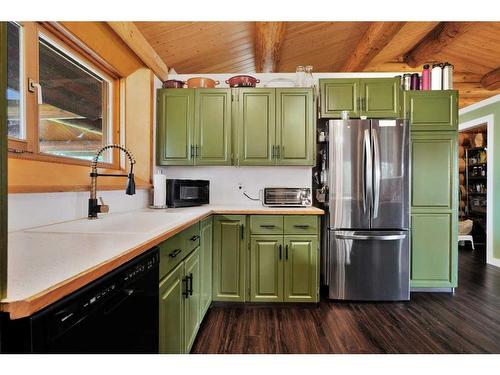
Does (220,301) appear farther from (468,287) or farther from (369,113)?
(468,287)

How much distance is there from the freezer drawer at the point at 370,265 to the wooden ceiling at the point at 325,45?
1.99 m

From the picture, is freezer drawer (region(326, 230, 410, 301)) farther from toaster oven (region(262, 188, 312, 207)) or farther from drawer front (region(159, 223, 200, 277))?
drawer front (region(159, 223, 200, 277))

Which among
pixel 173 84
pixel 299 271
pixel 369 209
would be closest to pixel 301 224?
pixel 299 271

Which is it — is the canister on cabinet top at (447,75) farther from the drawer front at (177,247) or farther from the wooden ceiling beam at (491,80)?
the drawer front at (177,247)

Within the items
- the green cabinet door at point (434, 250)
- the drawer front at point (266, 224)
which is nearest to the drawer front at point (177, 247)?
the drawer front at point (266, 224)

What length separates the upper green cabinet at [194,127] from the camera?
2.76 meters

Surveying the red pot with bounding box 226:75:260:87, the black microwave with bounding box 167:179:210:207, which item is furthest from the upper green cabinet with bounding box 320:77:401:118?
the black microwave with bounding box 167:179:210:207

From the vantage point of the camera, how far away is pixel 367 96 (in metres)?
2.69

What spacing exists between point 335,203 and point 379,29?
1737 millimetres

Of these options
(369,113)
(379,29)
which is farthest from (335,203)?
(379,29)

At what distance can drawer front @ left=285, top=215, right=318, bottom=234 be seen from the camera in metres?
2.38

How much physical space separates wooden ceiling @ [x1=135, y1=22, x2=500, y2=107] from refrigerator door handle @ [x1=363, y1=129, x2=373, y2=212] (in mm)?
1110

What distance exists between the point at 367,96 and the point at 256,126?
1137 mm

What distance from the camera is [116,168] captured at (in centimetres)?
241
